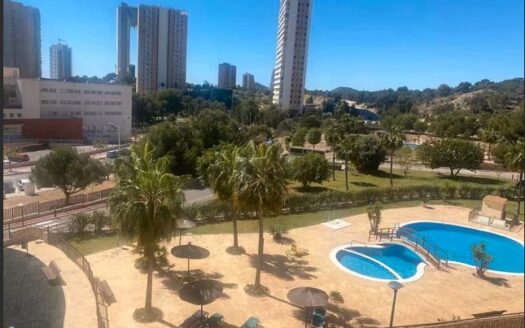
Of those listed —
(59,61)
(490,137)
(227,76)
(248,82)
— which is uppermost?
(248,82)

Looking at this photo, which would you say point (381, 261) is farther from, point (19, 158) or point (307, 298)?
point (19, 158)

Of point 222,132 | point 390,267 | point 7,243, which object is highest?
point 222,132

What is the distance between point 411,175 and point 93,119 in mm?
32413

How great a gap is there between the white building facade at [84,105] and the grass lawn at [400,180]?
25.3m

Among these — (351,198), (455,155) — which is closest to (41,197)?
(351,198)

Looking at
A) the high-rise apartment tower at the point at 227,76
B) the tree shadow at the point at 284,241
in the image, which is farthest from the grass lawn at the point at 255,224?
the high-rise apartment tower at the point at 227,76

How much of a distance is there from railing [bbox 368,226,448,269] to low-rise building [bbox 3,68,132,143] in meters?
31.3

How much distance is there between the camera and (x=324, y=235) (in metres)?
16.7

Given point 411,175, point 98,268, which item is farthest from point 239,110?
point 98,268

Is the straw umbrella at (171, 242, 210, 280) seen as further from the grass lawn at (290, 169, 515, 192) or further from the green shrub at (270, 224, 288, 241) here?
the grass lawn at (290, 169, 515, 192)

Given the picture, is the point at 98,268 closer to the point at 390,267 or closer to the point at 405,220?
the point at 390,267

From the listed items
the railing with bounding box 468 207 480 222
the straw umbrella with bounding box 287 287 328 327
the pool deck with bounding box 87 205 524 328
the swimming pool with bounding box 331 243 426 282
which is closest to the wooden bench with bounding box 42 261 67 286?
the pool deck with bounding box 87 205 524 328

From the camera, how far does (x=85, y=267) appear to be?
1078 cm

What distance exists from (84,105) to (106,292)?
3491 centimetres
